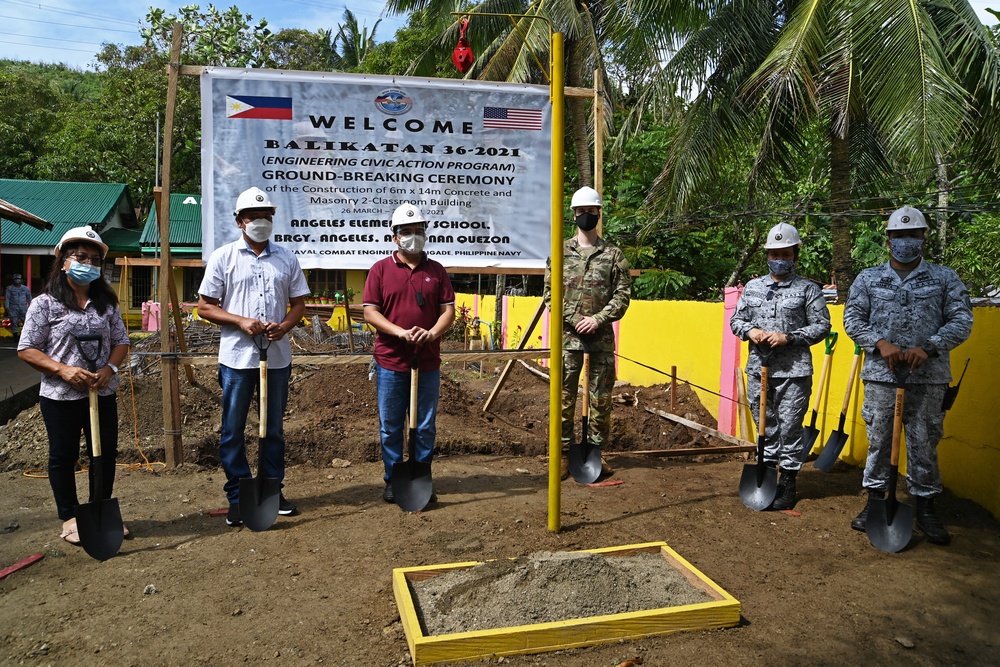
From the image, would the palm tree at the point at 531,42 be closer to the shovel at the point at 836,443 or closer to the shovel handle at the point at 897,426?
the shovel at the point at 836,443

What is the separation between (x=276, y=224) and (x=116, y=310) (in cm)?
172

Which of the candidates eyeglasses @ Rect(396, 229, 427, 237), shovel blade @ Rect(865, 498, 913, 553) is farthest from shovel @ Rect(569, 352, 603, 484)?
shovel blade @ Rect(865, 498, 913, 553)

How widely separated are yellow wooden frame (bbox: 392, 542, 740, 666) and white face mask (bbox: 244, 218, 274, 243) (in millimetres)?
2424

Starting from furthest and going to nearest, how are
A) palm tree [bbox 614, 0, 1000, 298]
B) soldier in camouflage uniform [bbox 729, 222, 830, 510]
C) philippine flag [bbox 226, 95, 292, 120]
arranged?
palm tree [bbox 614, 0, 1000, 298], philippine flag [bbox 226, 95, 292, 120], soldier in camouflage uniform [bbox 729, 222, 830, 510]

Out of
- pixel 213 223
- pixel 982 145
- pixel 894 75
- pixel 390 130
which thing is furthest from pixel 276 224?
pixel 982 145

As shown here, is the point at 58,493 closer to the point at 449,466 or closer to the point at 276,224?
the point at 276,224

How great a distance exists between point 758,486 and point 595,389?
129 centimetres

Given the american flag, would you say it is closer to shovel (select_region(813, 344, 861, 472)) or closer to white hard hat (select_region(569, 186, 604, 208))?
white hard hat (select_region(569, 186, 604, 208))

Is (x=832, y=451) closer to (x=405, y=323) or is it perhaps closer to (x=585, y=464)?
(x=585, y=464)

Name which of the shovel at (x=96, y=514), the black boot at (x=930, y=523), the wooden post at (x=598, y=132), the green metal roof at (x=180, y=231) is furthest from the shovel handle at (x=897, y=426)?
the green metal roof at (x=180, y=231)

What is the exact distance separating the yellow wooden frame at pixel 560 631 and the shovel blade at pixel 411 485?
151cm

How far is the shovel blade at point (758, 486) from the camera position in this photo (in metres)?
5.18

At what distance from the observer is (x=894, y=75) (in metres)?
8.37

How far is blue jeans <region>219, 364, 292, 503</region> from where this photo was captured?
4809 mm
